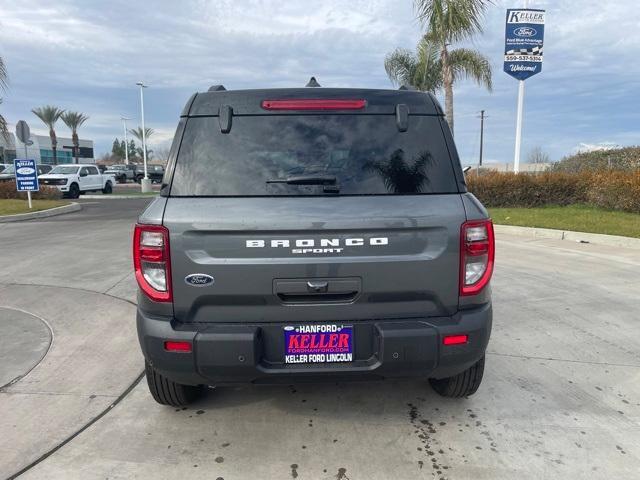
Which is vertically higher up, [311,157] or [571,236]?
[311,157]

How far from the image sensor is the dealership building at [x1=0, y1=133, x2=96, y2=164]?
6343 centimetres

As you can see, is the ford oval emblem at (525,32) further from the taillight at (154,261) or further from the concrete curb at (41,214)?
the taillight at (154,261)

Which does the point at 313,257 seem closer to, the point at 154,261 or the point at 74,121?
the point at 154,261

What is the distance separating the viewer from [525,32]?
17203 millimetres

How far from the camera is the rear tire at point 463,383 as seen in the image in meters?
3.19

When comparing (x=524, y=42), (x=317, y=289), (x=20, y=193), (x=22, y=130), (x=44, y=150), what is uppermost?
(x=524, y=42)

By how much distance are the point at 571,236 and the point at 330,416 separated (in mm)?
9427

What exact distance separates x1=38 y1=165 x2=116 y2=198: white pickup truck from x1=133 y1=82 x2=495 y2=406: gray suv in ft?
79.4

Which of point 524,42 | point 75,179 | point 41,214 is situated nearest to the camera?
point 41,214

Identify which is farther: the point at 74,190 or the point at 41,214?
the point at 74,190

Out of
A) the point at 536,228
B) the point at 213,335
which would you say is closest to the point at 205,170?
the point at 213,335

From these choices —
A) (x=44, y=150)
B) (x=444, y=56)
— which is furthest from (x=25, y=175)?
(x=44, y=150)

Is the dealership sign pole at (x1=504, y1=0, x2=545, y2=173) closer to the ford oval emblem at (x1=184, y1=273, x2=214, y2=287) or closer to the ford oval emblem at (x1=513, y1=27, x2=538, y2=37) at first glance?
the ford oval emblem at (x1=513, y1=27, x2=538, y2=37)

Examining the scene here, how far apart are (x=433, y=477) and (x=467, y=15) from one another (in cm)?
1663
